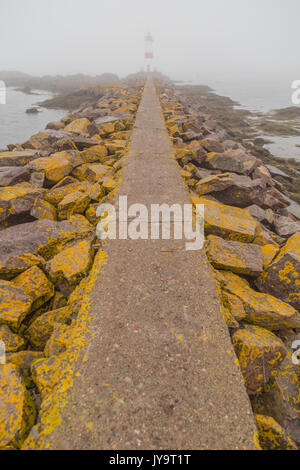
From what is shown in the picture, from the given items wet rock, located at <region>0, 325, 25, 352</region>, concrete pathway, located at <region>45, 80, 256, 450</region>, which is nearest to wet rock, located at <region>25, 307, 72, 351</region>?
wet rock, located at <region>0, 325, 25, 352</region>

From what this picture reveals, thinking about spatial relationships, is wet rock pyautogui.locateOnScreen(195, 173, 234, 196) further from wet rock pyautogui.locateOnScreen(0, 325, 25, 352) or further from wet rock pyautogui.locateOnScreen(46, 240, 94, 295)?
wet rock pyautogui.locateOnScreen(0, 325, 25, 352)

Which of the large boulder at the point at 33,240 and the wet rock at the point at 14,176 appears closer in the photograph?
the large boulder at the point at 33,240

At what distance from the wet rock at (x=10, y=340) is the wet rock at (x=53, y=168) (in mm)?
4031

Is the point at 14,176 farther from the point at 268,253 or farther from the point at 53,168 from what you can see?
the point at 268,253

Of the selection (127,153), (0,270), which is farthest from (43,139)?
(0,270)

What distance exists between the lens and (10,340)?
8.43 ft

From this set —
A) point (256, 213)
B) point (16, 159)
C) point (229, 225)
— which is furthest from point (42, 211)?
point (256, 213)

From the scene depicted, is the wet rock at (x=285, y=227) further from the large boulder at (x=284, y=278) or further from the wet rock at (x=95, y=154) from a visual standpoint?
the wet rock at (x=95, y=154)

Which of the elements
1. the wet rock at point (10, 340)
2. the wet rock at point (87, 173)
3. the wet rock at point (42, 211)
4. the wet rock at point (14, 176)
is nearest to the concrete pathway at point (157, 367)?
the wet rock at point (10, 340)

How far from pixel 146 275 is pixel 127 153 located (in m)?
5.28

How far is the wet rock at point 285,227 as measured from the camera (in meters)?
5.92

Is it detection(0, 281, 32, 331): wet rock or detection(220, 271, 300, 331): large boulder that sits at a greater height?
detection(0, 281, 32, 331): wet rock

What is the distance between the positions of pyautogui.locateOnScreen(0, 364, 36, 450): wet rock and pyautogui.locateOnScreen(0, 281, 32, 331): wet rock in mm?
547

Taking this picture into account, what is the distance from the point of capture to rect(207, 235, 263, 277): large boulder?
3.50 m
